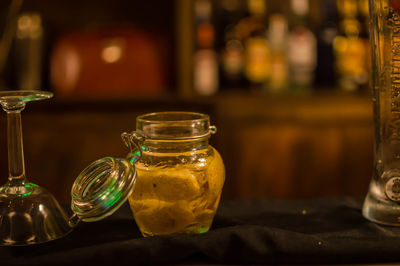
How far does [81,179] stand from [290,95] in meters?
1.33

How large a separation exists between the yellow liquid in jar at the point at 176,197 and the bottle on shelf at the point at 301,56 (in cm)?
138

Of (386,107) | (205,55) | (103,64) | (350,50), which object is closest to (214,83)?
(205,55)

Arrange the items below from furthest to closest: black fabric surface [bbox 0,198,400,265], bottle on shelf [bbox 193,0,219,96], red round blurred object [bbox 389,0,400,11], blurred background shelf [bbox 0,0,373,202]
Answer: bottle on shelf [bbox 193,0,219,96] → blurred background shelf [bbox 0,0,373,202] → red round blurred object [bbox 389,0,400,11] → black fabric surface [bbox 0,198,400,265]

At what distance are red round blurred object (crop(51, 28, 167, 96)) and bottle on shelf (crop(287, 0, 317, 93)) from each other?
0.48m

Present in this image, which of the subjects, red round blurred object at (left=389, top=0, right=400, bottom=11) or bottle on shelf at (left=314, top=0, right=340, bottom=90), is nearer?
red round blurred object at (left=389, top=0, right=400, bottom=11)

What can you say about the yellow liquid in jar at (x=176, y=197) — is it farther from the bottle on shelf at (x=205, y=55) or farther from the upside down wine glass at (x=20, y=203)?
the bottle on shelf at (x=205, y=55)

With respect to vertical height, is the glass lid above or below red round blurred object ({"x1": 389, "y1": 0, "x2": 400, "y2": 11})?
below

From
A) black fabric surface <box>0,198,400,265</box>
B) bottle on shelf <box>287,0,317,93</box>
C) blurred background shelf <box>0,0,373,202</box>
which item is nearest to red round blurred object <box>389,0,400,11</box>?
black fabric surface <box>0,198,400,265</box>

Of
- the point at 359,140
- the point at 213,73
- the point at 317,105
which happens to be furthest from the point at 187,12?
the point at 359,140

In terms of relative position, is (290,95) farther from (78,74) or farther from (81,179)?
(81,179)

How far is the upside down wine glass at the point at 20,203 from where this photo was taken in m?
0.63

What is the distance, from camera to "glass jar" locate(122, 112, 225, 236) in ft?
2.05

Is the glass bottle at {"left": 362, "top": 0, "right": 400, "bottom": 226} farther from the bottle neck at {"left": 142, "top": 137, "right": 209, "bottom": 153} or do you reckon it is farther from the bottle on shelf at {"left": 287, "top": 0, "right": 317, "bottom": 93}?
the bottle on shelf at {"left": 287, "top": 0, "right": 317, "bottom": 93}

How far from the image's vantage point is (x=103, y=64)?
1879 mm
